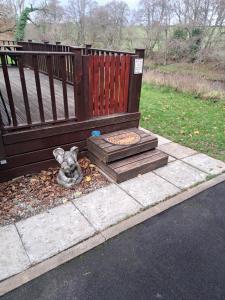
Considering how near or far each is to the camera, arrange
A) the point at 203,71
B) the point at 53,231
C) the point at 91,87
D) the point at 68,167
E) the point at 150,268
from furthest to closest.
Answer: the point at 203,71 < the point at 91,87 < the point at 68,167 < the point at 53,231 < the point at 150,268

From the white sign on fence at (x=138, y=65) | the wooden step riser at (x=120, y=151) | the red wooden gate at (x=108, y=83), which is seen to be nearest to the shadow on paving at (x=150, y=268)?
the wooden step riser at (x=120, y=151)

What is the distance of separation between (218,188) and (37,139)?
2417 millimetres

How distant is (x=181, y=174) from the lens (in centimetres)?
314

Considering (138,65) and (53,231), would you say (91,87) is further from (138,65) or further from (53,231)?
(53,231)

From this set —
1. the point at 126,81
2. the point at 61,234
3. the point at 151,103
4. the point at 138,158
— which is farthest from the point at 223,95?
the point at 61,234

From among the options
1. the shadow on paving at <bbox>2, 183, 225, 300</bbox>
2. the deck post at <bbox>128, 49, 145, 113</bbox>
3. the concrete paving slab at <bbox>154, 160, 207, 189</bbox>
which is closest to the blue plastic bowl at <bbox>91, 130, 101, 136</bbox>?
the deck post at <bbox>128, 49, 145, 113</bbox>

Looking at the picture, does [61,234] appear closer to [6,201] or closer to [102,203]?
[102,203]

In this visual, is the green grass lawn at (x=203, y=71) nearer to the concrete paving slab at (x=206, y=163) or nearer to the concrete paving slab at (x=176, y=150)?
the concrete paving slab at (x=176, y=150)

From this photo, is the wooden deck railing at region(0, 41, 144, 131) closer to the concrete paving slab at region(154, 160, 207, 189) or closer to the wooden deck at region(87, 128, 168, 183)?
the wooden deck at region(87, 128, 168, 183)

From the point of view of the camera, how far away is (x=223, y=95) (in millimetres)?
7094

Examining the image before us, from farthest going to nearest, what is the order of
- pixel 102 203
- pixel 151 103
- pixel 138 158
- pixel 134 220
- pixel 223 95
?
pixel 223 95, pixel 151 103, pixel 138 158, pixel 102 203, pixel 134 220

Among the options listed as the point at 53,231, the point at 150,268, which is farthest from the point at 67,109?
the point at 150,268

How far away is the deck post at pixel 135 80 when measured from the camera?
3.38 metres

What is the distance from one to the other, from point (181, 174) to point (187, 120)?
7.86 ft
